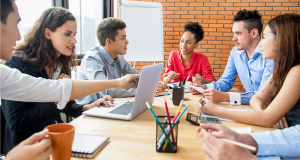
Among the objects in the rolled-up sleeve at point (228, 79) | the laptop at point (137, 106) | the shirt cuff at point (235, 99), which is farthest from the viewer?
the rolled-up sleeve at point (228, 79)

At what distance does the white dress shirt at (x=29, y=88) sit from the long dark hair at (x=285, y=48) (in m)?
1.13

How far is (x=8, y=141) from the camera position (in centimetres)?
129

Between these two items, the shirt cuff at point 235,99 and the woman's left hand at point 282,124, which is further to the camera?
the shirt cuff at point 235,99

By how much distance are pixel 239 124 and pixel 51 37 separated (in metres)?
1.36

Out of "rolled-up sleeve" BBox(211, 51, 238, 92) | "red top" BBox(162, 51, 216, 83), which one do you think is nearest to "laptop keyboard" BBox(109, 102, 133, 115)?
"rolled-up sleeve" BBox(211, 51, 238, 92)

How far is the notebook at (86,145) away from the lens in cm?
76

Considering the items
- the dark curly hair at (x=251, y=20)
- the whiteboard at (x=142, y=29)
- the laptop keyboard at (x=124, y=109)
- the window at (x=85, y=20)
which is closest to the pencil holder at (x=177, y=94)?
the laptop keyboard at (x=124, y=109)

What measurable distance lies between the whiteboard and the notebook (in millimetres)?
2702

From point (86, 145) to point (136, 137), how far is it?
22cm

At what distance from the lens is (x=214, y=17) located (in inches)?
164

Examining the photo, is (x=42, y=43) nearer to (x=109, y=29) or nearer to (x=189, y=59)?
(x=109, y=29)

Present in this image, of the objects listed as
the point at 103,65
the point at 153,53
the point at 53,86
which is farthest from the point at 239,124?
the point at 153,53

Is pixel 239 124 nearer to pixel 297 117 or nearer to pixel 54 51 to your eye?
pixel 297 117

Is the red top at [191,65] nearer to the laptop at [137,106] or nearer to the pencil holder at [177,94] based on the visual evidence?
the pencil holder at [177,94]
